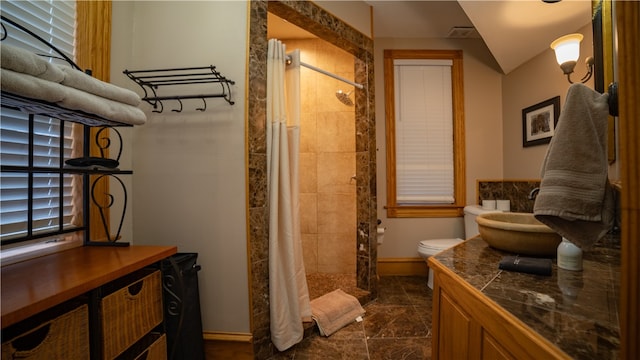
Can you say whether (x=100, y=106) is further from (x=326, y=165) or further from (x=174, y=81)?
(x=326, y=165)

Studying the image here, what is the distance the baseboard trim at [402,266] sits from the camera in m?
2.89

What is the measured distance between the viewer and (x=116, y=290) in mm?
882

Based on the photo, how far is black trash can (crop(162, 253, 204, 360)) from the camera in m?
1.27

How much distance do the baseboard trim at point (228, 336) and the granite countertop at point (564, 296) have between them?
3.90 feet

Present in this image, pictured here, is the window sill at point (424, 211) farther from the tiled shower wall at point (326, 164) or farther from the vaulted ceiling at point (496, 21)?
the vaulted ceiling at point (496, 21)

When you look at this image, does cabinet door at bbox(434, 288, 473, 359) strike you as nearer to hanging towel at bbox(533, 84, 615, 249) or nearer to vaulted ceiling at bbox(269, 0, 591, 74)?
hanging towel at bbox(533, 84, 615, 249)

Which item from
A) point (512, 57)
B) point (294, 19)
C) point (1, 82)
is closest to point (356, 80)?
point (294, 19)

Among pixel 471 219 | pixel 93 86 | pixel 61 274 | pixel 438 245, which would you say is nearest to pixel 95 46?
pixel 93 86

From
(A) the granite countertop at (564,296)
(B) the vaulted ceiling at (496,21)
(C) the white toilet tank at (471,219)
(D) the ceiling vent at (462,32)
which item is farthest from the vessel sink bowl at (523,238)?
(D) the ceiling vent at (462,32)

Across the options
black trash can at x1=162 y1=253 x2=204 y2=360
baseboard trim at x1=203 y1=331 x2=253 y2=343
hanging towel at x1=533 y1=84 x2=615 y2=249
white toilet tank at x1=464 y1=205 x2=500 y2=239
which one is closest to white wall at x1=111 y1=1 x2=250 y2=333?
baseboard trim at x1=203 y1=331 x2=253 y2=343

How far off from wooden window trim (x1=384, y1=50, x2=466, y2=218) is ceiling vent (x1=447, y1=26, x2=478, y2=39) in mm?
156

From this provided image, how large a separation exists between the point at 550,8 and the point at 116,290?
9.89 feet

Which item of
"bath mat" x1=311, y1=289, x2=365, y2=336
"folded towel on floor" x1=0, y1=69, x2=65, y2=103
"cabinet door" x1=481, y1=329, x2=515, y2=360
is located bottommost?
"bath mat" x1=311, y1=289, x2=365, y2=336

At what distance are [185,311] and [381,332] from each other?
134 centimetres
